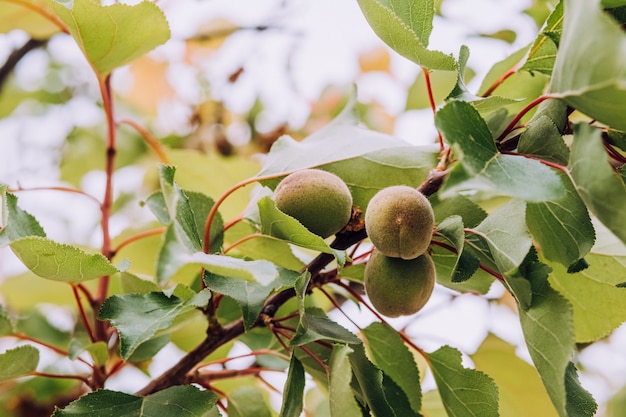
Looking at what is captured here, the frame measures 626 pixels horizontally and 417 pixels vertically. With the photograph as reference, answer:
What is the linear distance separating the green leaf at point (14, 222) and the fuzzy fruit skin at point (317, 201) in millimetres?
217

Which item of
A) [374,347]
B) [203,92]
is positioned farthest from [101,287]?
[203,92]

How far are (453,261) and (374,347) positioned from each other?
12 cm

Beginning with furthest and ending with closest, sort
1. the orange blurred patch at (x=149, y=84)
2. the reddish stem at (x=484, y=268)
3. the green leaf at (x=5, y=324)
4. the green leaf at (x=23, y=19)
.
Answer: the orange blurred patch at (x=149, y=84)
the green leaf at (x=23, y=19)
the green leaf at (x=5, y=324)
the reddish stem at (x=484, y=268)

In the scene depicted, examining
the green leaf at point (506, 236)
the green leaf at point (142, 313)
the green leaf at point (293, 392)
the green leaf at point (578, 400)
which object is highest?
the green leaf at point (506, 236)

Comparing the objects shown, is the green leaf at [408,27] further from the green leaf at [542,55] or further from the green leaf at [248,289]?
the green leaf at [248,289]

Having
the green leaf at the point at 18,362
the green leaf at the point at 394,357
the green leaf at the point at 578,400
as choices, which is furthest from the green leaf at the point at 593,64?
the green leaf at the point at 18,362

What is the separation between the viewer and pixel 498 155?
0.48 m

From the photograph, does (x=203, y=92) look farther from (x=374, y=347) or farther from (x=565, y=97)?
(x=565, y=97)

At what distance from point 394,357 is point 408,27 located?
33 cm

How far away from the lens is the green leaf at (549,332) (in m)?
0.47

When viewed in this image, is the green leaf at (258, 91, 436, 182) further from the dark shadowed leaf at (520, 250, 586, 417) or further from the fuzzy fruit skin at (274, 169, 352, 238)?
the dark shadowed leaf at (520, 250, 586, 417)

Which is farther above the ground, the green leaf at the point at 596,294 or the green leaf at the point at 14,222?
the green leaf at the point at 14,222

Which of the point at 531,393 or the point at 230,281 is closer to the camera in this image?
the point at 230,281

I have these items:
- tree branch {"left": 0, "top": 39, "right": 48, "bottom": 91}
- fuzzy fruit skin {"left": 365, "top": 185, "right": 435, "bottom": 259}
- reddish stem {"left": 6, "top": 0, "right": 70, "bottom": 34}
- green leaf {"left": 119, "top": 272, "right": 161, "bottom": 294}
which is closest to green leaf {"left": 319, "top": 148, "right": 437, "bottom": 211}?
fuzzy fruit skin {"left": 365, "top": 185, "right": 435, "bottom": 259}
